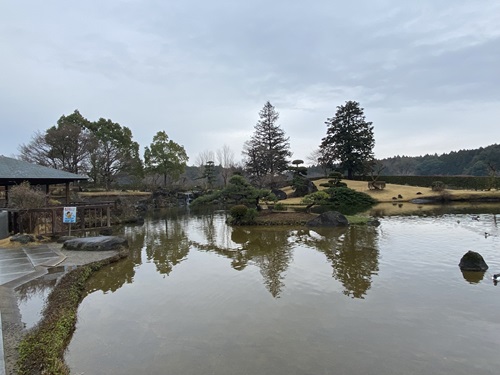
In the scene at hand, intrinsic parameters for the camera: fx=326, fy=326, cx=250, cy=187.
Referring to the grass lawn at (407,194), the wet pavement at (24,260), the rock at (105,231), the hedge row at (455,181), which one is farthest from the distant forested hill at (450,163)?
the wet pavement at (24,260)

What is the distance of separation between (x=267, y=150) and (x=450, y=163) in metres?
38.7

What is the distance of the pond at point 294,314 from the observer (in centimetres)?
377

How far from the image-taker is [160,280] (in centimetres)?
722

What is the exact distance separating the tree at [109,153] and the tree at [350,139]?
23891 millimetres

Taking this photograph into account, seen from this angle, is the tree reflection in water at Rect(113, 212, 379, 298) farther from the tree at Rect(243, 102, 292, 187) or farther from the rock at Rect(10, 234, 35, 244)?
the tree at Rect(243, 102, 292, 187)

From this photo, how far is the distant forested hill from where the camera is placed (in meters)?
47.3

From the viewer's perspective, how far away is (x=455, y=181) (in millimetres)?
36000

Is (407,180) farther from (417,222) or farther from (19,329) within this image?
(19,329)

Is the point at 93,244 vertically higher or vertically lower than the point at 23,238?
lower

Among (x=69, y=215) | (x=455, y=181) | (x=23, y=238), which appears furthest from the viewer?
(x=455, y=181)

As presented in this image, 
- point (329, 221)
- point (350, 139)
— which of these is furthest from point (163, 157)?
point (329, 221)

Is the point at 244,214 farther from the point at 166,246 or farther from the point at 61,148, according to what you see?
the point at 61,148

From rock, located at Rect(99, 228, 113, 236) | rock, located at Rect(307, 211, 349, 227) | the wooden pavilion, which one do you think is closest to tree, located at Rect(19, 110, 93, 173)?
the wooden pavilion

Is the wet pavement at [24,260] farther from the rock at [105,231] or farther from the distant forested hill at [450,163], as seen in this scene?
the distant forested hill at [450,163]
